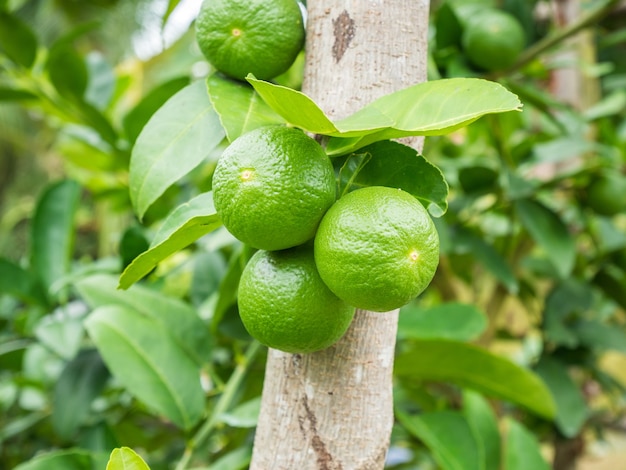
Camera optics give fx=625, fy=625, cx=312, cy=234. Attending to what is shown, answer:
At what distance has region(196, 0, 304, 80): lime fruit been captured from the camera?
1.43 feet

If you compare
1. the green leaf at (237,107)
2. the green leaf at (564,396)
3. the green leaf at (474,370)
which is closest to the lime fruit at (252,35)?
the green leaf at (237,107)

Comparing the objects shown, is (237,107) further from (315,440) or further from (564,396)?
(564,396)

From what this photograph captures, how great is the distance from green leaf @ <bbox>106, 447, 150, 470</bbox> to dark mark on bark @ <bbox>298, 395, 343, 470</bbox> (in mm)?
105

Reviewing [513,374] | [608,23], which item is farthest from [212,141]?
[608,23]

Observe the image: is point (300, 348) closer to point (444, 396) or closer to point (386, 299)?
point (386, 299)

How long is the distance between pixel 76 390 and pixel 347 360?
46cm

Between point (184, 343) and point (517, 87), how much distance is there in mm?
497

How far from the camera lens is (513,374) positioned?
67 cm

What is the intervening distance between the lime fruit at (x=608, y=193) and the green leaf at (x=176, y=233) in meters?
0.65

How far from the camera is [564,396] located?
3.07 feet

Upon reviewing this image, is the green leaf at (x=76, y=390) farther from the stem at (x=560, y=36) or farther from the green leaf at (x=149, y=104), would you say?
the stem at (x=560, y=36)

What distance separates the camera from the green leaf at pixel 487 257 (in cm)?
84

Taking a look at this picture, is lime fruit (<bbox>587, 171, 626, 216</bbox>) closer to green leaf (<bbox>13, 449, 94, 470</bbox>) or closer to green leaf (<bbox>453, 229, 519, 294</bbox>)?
green leaf (<bbox>453, 229, 519, 294</bbox>)

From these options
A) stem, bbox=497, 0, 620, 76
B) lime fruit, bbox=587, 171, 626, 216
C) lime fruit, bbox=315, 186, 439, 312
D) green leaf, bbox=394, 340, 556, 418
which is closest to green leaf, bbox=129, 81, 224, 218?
lime fruit, bbox=315, 186, 439, 312
